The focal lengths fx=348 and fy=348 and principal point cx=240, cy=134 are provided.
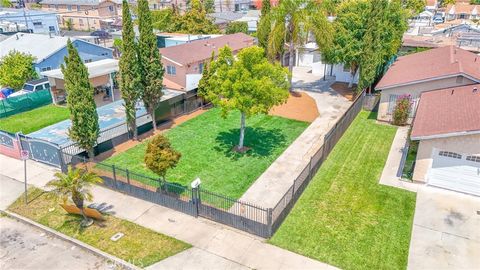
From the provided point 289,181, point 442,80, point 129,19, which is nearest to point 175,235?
point 289,181

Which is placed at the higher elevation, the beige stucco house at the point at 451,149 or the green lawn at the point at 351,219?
the beige stucco house at the point at 451,149

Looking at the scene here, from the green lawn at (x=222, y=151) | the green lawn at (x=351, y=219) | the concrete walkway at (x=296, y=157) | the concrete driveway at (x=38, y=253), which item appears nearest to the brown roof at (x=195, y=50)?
the green lawn at (x=222, y=151)

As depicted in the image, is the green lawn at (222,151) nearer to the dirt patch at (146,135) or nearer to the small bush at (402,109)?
the dirt patch at (146,135)

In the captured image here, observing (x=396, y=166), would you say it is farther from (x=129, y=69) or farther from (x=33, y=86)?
(x=33, y=86)

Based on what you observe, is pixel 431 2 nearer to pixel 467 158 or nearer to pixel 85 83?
pixel 467 158

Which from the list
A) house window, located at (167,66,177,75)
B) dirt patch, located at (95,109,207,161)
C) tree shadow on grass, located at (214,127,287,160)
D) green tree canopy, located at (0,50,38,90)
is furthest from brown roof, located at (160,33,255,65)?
green tree canopy, located at (0,50,38,90)

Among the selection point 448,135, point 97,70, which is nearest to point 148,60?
point 97,70

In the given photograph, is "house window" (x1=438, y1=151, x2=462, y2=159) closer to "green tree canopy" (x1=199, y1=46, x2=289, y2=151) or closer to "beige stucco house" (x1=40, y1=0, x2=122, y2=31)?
"green tree canopy" (x1=199, y1=46, x2=289, y2=151)
